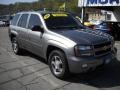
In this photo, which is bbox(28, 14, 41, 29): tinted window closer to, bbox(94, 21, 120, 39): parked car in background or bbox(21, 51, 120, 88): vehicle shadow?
bbox(21, 51, 120, 88): vehicle shadow

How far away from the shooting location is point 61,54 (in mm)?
6078

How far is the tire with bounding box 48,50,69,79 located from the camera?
6.01 m

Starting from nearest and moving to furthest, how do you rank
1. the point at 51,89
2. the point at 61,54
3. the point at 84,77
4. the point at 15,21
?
the point at 51,89 → the point at 61,54 → the point at 84,77 → the point at 15,21

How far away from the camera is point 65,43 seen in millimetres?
5945

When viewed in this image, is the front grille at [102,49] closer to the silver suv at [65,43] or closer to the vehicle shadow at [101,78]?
the silver suv at [65,43]

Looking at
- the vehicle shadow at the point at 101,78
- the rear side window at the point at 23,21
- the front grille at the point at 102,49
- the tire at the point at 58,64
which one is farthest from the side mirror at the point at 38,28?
the front grille at the point at 102,49

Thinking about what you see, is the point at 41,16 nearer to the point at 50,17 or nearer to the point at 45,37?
the point at 50,17

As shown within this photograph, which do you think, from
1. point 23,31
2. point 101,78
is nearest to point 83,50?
point 101,78

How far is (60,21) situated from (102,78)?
224 cm

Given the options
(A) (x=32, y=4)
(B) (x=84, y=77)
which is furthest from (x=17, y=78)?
(A) (x=32, y=4)

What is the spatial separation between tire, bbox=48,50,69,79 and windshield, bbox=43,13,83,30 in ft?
3.22

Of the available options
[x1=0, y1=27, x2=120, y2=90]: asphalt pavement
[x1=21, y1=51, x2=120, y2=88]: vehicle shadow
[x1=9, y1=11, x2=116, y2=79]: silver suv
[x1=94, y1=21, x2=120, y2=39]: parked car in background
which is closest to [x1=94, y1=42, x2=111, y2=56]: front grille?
[x1=9, y1=11, x2=116, y2=79]: silver suv

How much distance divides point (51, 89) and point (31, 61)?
2.90 meters

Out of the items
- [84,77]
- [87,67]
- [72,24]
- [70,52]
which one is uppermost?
[72,24]
